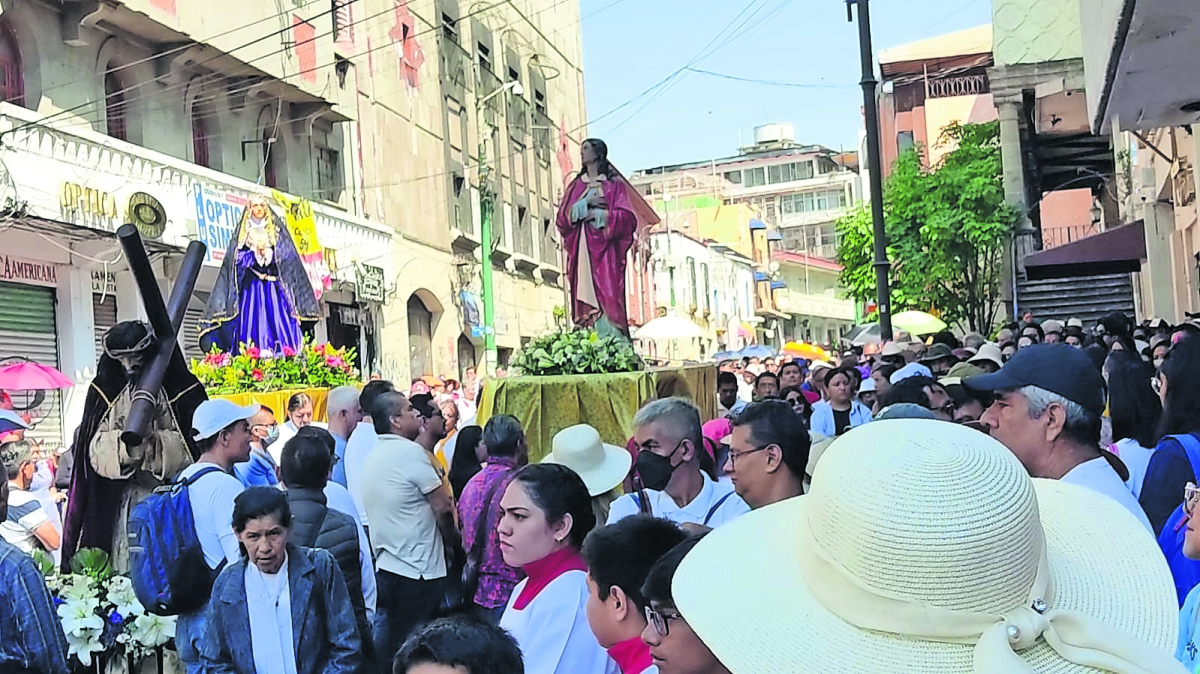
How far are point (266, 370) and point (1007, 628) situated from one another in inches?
445

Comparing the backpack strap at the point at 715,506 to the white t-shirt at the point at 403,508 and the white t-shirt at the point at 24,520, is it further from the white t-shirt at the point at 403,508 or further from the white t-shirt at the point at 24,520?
the white t-shirt at the point at 24,520

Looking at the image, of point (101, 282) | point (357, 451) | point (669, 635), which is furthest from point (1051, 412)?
point (101, 282)

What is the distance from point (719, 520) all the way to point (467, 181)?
29529 millimetres

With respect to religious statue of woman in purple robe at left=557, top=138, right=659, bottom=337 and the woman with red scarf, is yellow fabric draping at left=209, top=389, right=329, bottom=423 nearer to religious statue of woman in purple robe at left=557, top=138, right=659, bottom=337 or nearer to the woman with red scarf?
religious statue of woman in purple robe at left=557, top=138, right=659, bottom=337

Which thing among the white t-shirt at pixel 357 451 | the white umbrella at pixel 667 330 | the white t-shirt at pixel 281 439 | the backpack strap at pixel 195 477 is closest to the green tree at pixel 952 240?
the white umbrella at pixel 667 330

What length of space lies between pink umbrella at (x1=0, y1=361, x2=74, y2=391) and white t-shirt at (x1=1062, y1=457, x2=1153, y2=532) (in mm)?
11899

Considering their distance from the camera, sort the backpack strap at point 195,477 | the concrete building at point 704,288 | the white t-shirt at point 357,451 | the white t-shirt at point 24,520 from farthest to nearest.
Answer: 1. the concrete building at point 704,288
2. the white t-shirt at point 24,520
3. the white t-shirt at point 357,451
4. the backpack strap at point 195,477

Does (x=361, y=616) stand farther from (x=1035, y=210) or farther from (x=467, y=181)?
(x=467, y=181)

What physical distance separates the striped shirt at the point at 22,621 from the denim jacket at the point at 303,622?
57 cm

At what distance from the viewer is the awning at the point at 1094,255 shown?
18.4 meters

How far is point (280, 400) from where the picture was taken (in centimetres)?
1187

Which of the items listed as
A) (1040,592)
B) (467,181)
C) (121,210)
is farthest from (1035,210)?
(1040,592)

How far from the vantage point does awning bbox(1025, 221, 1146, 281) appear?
60.5ft

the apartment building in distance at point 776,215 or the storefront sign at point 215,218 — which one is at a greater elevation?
the apartment building in distance at point 776,215
